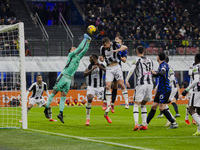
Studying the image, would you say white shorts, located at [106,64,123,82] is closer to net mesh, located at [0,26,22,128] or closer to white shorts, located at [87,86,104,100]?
white shorts, located at [87,86,104,100]

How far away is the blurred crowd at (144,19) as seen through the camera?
41.6 metres

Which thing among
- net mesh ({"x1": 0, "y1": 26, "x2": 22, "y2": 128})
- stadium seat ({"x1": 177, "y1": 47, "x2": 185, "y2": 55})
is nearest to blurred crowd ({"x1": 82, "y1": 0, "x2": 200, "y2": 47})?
stadium seat ({"x1": 177, "y1": 47, "x2": 185, "y2": 55})

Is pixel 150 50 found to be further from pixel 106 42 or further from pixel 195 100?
pixel 195 100

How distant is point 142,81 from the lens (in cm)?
1312

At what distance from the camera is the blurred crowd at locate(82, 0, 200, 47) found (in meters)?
41.6

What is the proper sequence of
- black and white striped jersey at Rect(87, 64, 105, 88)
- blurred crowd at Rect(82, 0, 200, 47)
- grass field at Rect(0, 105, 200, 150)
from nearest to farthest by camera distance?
grass field at Rect(0, 105, 200, 150) < black and white striped jersey at Rect(87, 64, 105, 88) < blurred crowd at Rect(82, 0, 200, 47)

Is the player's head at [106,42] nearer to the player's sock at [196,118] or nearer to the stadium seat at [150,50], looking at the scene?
the player's sock at [196,118]

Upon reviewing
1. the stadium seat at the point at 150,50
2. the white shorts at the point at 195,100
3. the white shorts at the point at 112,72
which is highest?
the stadium seat at the point at 150,50

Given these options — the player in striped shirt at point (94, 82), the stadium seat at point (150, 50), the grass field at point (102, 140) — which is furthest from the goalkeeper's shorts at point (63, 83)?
the stadium seat at point (150, 50)

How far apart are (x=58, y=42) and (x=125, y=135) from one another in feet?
76.4

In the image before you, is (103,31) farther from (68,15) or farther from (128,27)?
(68,15)

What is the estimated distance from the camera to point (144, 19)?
145 feet

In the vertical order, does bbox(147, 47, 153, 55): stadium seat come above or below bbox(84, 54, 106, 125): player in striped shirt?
above

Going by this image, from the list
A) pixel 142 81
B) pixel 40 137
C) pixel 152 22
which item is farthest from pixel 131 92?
pixel 40 137
